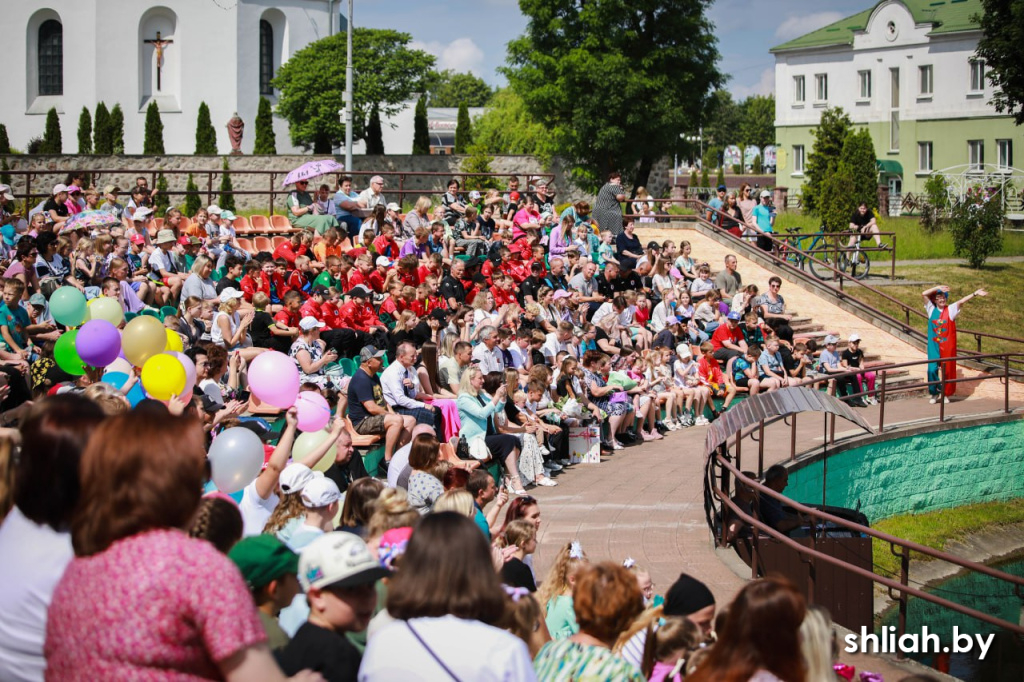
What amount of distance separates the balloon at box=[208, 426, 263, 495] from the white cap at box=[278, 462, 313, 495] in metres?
0.67

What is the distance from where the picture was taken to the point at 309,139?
45.1m

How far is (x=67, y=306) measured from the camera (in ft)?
35.0

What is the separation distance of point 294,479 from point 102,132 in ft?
134

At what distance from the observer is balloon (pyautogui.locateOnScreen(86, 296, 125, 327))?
11.0 metres

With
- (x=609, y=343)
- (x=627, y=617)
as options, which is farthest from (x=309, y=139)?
(x=627, y=617)

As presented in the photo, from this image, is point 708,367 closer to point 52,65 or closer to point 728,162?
point 52,65

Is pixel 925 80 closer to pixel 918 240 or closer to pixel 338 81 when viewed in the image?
pixel 918 240

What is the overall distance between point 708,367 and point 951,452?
14.5 feet

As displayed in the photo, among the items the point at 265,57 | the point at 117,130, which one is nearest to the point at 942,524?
the point at 117,130

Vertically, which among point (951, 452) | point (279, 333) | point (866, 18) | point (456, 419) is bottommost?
point (951, 452)

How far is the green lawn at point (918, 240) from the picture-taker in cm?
3491

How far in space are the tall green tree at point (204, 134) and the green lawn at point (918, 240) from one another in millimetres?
22261

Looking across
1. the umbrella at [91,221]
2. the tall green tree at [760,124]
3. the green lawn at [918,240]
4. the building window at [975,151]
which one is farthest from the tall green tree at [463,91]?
the umbrella at [91,221]

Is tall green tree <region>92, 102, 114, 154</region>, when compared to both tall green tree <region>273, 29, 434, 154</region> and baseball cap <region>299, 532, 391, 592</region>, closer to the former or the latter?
tall green tree <region>273, 29, 434, 154</region>
